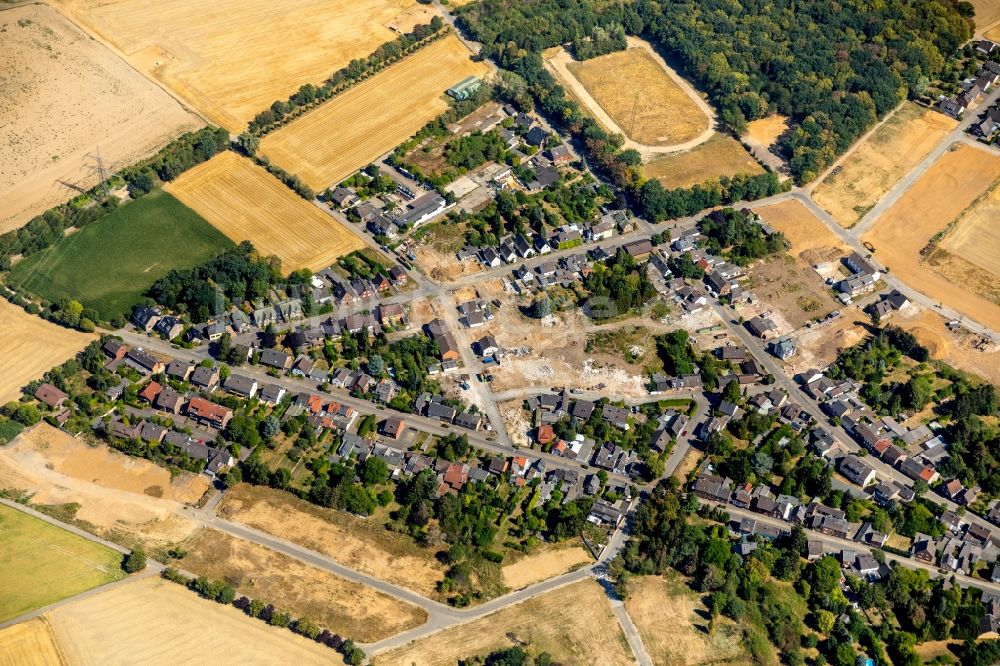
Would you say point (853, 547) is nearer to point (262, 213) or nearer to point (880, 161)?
point (880, 161)

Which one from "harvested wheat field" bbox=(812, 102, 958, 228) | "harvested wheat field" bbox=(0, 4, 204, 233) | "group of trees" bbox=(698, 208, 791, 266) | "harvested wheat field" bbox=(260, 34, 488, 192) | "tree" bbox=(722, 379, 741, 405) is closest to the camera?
"tree" bbox=(722, 379, 741, 405)

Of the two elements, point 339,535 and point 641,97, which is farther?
point 641,97

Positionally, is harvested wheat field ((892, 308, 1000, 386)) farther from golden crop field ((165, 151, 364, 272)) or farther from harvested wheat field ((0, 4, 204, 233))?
harvested wheat field ((0, 4, 204, 233))

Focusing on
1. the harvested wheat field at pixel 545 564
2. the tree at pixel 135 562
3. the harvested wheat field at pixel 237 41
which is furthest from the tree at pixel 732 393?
the harvested wheat field at pixel 237 41

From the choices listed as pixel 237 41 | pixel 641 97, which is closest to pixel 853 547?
pixel 641 97

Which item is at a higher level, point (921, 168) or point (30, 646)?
point (921, 168)

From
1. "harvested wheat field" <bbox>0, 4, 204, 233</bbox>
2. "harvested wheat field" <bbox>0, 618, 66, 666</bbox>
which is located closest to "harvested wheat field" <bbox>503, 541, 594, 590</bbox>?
"harvested wheat field" <bbox>0, 618, 66, 666</bbox>
